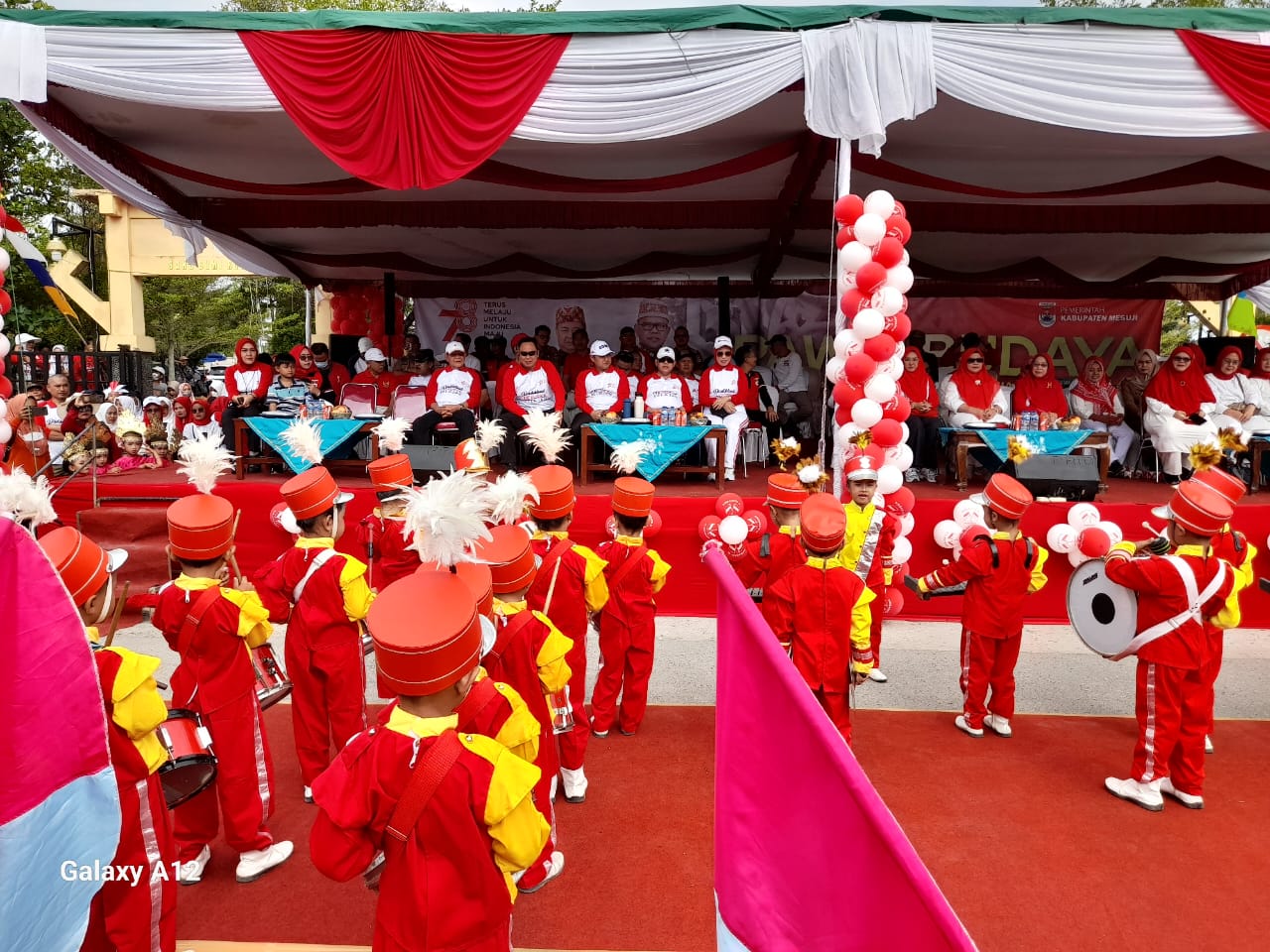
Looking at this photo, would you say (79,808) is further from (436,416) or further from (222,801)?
(436,416)

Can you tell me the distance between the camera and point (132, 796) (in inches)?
86.9

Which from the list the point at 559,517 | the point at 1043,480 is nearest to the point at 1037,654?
the point at 1043,480

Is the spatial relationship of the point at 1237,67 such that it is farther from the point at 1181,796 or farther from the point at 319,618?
the point at 319,618

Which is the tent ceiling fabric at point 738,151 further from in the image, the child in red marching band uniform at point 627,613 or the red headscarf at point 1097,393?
the child in red marching band uniform at point 627,613

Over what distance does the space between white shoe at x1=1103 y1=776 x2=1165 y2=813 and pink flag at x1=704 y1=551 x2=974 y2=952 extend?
305 cm

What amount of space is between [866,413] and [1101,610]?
1928mm

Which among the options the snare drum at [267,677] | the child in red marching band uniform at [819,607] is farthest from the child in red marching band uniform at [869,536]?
the snare drum at [267,677]

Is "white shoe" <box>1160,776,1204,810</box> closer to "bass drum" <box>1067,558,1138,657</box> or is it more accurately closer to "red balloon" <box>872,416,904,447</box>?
"bass drum" <box>1067,558,1138,657</box>

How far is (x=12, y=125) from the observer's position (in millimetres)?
14445

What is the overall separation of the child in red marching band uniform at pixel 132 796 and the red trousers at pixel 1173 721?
391 cm

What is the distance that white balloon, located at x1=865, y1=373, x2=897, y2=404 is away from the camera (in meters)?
5.28

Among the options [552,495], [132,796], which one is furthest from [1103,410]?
[132,796]

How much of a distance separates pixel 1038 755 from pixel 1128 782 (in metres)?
0.48

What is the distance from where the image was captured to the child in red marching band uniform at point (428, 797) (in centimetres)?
177
